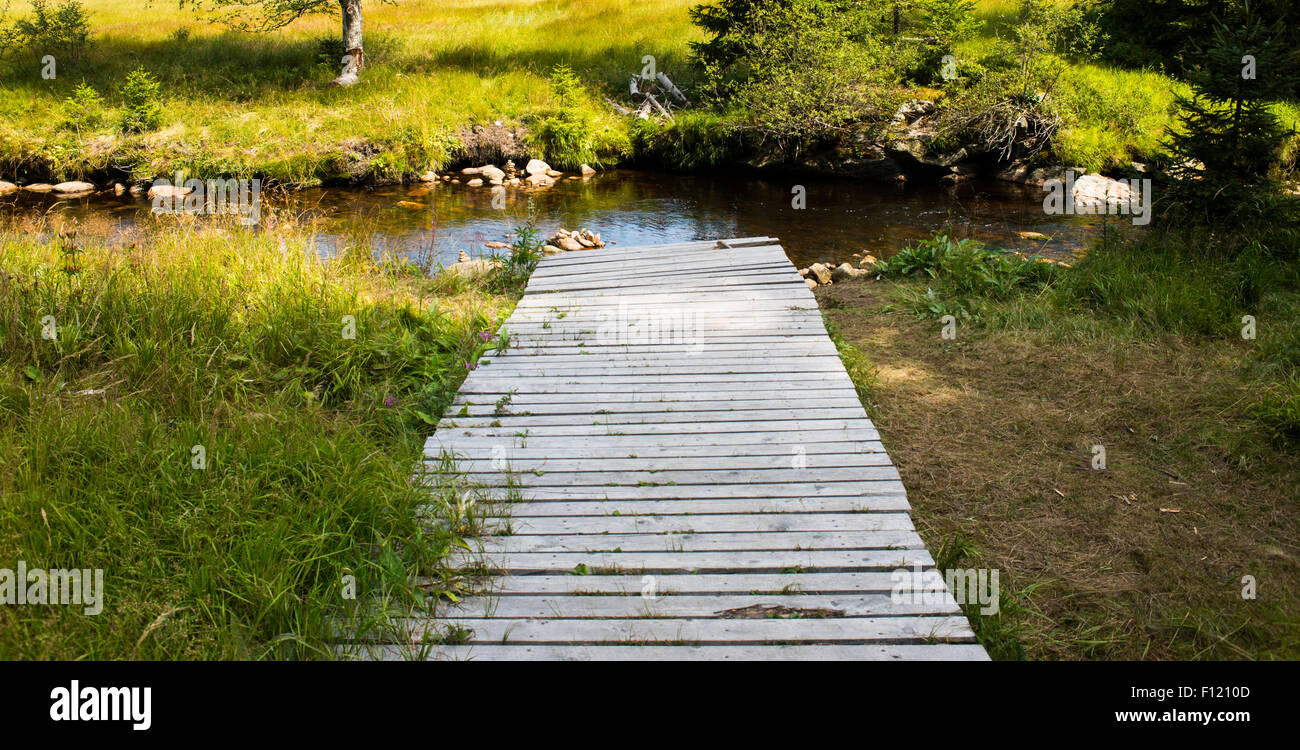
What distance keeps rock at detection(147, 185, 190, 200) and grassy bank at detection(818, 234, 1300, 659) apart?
11381 millimetres

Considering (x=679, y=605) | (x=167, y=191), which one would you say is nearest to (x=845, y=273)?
(x=679, y=605)

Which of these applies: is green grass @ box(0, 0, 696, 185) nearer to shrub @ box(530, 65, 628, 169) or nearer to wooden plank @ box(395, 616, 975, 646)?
shrub @ box(530, 65, 628, 169)

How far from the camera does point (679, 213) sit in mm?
12852

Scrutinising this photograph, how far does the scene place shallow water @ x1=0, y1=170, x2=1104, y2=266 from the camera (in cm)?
1080

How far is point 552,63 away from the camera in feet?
63.3

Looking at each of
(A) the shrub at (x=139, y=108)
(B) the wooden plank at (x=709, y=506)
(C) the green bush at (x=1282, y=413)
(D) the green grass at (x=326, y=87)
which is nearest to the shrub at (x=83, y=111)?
(D) the green grass at (x=326, y=87)

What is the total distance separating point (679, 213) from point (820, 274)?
4605 millimetres

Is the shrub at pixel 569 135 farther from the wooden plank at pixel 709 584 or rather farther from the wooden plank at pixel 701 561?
the wooden plank at pixel 709 584

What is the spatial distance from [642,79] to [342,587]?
1634cm

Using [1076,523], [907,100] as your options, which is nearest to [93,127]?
[907,100]

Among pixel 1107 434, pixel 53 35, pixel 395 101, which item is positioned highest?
pixel 53 35

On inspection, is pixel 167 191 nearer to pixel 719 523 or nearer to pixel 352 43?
pixel 352 43

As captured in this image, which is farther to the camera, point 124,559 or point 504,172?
point 504,172
